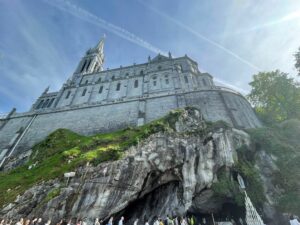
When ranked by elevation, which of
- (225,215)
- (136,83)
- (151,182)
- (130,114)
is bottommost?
(225,215)

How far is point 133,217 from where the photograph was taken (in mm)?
18656

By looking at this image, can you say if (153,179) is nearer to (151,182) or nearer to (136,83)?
(151,182)

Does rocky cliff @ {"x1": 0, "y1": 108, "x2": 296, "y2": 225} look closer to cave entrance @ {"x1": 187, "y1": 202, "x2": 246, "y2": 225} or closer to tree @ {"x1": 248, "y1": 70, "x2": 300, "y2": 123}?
cave entrance @ {"x1": 187, "y1": 202, "x2": 246, "y2": 225}

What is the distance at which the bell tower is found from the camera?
5056 centimetres

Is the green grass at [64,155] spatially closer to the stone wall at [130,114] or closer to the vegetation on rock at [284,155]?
the stone wall at [130,114]

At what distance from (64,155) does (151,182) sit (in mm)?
9013

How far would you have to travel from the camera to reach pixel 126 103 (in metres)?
32.5

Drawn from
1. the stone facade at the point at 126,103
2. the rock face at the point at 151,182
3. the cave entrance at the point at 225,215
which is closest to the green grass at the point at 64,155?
the rock face at the point at 151,182

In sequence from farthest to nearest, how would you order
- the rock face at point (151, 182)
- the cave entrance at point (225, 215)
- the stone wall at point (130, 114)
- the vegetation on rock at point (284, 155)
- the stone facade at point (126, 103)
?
the stone facade at point (126, 103), the stone wall at point (130, 114), the cave entrance at point (225, 215), the vegetation on rock at point (284, 155), the rock face at point (151, 182)

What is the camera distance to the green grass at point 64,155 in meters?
17.0

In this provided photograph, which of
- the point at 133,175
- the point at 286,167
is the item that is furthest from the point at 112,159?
the point at 286,167

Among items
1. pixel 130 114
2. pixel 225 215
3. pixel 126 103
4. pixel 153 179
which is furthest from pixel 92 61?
pixel 225 215

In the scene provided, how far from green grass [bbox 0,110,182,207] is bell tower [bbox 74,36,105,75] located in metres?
28.2

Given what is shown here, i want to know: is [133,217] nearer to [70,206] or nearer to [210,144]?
[70,206]
